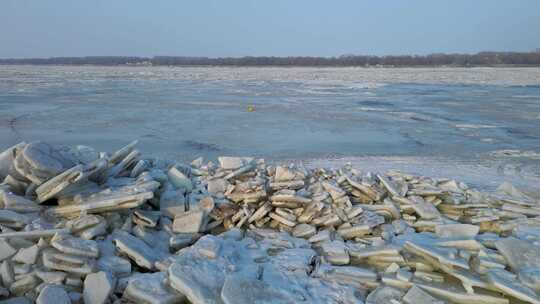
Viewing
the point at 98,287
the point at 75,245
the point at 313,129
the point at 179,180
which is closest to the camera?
the point at 98,287

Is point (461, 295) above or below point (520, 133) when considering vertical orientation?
below

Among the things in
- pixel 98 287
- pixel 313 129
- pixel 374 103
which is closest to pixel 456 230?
pixel 98 287

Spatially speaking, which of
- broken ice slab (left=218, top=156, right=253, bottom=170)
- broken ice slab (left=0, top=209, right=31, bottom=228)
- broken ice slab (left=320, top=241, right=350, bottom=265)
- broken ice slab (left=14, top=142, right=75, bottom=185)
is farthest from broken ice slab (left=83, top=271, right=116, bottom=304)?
broken ice slab (left=218, top=156, right=253, bottom=170)

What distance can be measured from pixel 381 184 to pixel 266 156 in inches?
124

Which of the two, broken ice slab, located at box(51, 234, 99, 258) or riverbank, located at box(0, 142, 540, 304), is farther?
broken ice slab, located at box(51, 234, 99, 258)

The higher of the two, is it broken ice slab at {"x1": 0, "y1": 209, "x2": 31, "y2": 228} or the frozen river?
broken ice slab at {"x1": 0, "y1": 209, "x2": 31, "y2": 228}

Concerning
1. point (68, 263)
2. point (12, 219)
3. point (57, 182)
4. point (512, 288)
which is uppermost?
point (57, 182)

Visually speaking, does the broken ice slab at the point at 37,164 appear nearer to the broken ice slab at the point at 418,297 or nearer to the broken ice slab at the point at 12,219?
the broken ice slab at the point at 12,219

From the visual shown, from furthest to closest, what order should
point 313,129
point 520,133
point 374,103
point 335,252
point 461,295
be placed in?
1. point 374,103
2. point 313,129
3. point 520,133
4. point 335,252
5. point 461,295

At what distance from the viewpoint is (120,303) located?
323cm

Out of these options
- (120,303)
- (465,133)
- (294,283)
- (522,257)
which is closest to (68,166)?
(120,303)

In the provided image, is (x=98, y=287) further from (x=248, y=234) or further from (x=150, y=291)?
(x=248, y=234)

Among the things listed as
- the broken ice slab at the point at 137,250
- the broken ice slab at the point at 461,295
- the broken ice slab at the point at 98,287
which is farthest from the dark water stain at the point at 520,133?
the broken ice slab at the point at 98,287

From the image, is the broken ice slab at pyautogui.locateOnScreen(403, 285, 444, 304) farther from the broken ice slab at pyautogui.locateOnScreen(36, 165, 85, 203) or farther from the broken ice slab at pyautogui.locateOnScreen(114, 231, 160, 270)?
the broken ice slab at pyautogui.locateOnScreen(36, 165, 85, 203)
